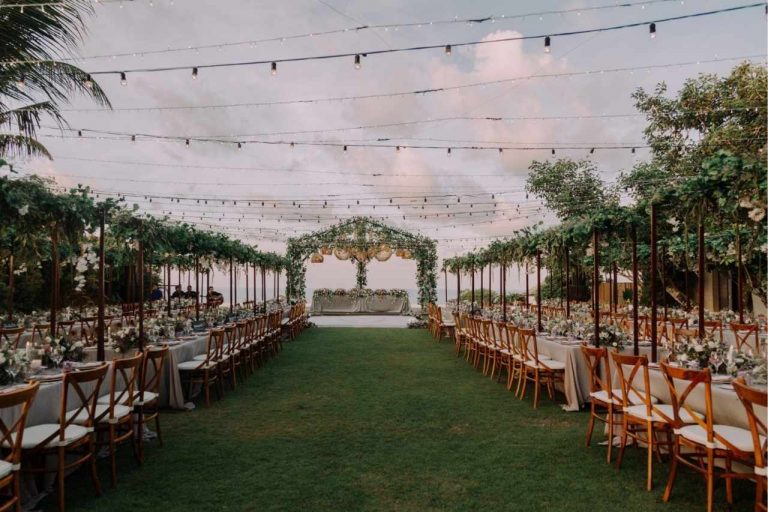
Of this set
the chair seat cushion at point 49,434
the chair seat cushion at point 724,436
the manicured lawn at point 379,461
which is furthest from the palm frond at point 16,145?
the chair seat cushion at point 724,436

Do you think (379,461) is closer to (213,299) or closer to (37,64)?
(37,64)

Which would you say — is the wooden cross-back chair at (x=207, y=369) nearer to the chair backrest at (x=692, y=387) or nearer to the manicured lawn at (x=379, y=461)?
the manicured lawn at (x=379, y=461)

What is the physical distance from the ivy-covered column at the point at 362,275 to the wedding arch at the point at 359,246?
5.14 ft

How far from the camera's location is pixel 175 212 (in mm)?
16828

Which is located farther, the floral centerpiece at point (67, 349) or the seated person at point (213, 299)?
the seated person at point (213, 299)

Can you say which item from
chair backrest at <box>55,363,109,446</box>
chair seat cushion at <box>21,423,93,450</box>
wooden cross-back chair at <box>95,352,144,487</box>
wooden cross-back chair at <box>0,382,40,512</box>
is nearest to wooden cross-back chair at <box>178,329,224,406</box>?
wooden cross-back chair at <box>95,352,144,487</box>

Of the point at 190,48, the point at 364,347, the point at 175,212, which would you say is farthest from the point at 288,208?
the point at 190,48

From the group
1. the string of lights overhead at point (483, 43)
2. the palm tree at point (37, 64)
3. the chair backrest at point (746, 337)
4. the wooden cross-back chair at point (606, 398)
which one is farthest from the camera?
the chair backrest at point (746, 337)

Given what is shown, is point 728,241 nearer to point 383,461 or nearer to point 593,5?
point 593,5

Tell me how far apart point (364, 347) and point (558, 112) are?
20.9ft

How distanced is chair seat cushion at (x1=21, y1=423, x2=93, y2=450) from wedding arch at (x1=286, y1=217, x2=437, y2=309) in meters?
17.5

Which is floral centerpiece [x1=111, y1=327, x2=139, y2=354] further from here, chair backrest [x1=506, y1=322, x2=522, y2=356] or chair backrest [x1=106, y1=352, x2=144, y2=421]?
chair backrest [x1=506, y1=322, x2=522, y2=356]

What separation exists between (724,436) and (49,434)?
4307mm

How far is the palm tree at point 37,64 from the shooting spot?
20.5 ft
